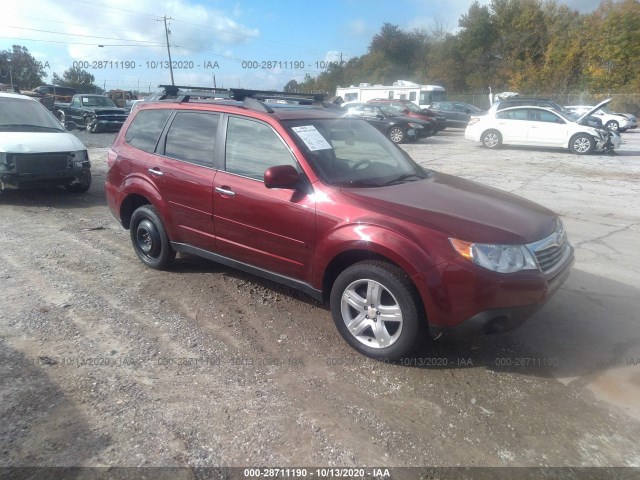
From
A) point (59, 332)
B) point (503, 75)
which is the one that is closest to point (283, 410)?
point (59, 332)

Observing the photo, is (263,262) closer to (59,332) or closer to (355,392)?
(355,392)

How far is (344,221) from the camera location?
3.54 meters

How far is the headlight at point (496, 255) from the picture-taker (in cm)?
315

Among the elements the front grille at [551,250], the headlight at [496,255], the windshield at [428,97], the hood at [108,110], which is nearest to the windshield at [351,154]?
the headlight at [496,255]

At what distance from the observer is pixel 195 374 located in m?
3.41

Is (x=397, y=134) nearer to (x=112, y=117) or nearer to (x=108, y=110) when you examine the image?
(x=112, y=117)

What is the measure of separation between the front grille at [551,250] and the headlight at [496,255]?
0.13 m

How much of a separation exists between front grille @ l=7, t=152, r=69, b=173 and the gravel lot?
312 cm

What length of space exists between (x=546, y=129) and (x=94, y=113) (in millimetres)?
17582

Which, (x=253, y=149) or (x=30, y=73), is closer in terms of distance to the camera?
(x=253, y=149)

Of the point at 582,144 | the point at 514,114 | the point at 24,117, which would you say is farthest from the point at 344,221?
the point at 514,114

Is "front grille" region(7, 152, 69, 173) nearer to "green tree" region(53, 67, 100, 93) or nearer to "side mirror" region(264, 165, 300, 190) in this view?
"side mirror" region(264, 165, 300, 190)

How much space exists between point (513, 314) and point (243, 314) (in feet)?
7.36

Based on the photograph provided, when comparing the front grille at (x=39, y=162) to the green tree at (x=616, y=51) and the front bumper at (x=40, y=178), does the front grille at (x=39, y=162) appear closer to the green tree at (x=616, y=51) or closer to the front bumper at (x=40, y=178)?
the front bumper at (x=40, y=178)
